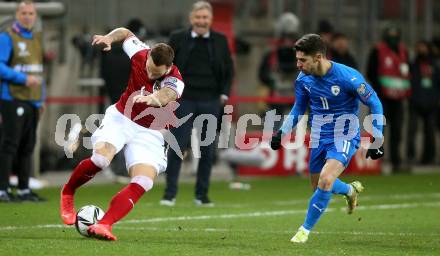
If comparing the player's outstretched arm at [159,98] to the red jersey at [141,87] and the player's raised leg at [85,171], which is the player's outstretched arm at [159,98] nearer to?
the red jersey at [141,87]

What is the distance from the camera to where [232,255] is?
9.62 metres

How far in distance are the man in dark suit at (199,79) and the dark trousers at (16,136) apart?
1.68m

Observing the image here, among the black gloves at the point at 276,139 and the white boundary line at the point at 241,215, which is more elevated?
the black gloves at the point at 276,139

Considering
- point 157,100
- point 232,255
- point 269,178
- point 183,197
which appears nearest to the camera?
point 232,255

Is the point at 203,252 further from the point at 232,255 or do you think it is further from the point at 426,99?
the point at 426,99

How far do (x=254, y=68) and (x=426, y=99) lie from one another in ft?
10.1

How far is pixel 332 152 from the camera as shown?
1105 centimetres

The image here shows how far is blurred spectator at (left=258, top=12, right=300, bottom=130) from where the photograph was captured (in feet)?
66.1

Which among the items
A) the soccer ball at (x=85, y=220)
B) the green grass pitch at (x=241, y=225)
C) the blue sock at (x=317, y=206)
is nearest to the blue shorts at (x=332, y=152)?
the blue sock at (x=317, y=206)

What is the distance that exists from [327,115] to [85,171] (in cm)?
223

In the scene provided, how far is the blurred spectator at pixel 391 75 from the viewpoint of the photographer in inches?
802

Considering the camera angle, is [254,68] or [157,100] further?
[254,68]

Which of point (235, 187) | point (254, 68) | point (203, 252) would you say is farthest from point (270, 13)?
point (203, 252)

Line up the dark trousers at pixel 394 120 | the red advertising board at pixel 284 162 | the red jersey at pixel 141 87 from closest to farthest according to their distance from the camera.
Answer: the red jersey at pixel 141 87, the red advertising board at pixel 284 162, the dark trousers at pixel 394 120
